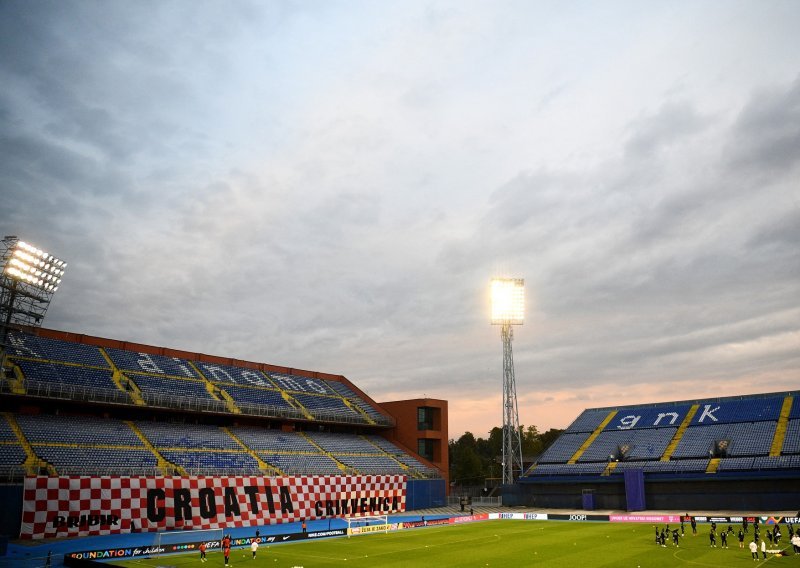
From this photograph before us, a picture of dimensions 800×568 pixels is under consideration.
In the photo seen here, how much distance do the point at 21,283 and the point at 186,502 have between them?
20.7 metres

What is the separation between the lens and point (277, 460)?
190ft

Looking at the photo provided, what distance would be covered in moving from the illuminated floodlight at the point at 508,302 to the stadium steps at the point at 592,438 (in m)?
17.9

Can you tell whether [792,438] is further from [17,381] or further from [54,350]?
[54,350]

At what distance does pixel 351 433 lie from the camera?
75.2 meters

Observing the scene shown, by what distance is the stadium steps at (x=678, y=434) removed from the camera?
66938 mm

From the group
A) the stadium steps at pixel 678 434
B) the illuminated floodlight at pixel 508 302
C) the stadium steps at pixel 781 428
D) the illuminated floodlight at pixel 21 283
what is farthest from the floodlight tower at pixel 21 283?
the stadium steps at pixel 781 428

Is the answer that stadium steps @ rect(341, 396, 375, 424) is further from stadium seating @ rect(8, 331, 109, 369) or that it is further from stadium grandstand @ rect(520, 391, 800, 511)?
stadium seating @ rect(8, 331, 109, 369)

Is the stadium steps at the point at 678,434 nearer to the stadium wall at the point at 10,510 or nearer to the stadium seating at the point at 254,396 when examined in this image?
the stadium seating at the point at 254,396

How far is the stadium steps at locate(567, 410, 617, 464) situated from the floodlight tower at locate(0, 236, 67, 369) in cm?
6024

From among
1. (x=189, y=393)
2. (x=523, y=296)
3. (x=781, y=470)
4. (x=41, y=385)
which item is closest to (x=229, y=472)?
(x=189, y=393)

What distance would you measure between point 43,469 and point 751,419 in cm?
7040

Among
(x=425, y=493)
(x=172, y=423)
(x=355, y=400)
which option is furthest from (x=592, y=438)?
(x=172, y=423)

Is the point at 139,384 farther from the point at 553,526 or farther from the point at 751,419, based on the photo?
the point at 751,419

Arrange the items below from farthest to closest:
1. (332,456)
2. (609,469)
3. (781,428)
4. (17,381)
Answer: (609,469), (781,428), (332,456), (17,381)
